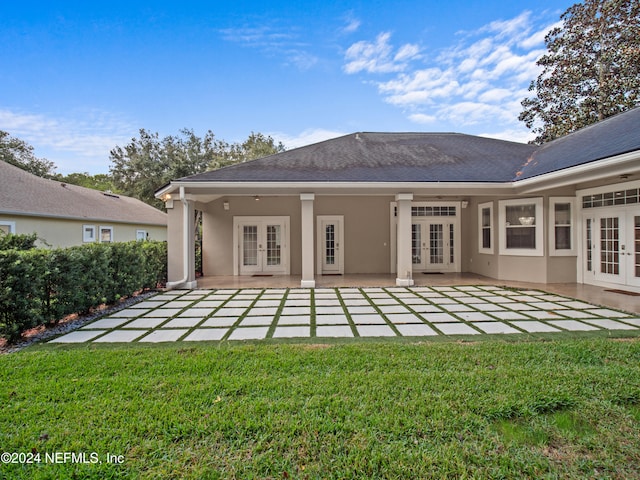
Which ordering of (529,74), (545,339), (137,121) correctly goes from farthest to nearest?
(137,121) → (529,74) → (545,339)

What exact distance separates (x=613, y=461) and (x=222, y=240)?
1096cm

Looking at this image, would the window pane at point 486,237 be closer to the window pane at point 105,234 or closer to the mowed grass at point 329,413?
the mowed grass at point 329,413

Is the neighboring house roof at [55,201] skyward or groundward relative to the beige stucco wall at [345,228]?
skyward

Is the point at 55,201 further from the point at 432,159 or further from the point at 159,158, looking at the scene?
the point at 432,159

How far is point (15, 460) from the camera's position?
195 cm

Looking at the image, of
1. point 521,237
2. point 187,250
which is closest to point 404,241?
point 521,237

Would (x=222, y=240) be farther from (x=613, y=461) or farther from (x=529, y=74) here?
(x=529, y=74)

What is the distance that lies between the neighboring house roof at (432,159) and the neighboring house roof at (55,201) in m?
7.77

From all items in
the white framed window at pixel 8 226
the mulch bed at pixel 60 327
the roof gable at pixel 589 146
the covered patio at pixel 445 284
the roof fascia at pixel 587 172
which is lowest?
the mulch bed at pixel 60 327

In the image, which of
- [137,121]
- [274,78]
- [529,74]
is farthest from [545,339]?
[137,121]

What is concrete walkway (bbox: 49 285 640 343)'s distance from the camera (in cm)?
460

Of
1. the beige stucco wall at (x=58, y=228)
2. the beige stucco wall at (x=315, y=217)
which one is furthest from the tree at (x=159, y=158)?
the beige stucco wall at (x=315, y=217)

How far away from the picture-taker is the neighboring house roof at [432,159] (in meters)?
7.50

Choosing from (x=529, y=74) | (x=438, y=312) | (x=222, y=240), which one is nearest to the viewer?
(x=438, y=312)
